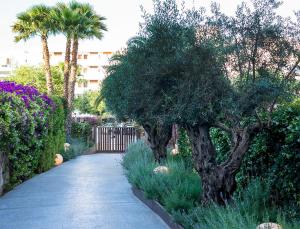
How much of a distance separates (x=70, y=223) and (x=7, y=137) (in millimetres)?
3003

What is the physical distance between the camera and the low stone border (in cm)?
685

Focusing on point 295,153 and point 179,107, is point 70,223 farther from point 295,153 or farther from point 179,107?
point 295,153


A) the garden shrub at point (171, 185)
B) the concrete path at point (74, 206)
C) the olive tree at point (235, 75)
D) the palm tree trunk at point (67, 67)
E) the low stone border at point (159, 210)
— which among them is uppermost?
the palm tree trunk at point (67, 67)

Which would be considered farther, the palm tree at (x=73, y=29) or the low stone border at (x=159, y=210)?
the palm tree at (x=73, y=29)

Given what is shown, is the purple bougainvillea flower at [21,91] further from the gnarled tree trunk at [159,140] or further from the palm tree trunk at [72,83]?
the palm tree trunk at [72,83]

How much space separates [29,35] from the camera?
2520cm

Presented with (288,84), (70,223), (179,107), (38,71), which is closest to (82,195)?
(70,223)

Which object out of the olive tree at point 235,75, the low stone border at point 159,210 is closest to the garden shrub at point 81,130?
the low stone border at point 159,210

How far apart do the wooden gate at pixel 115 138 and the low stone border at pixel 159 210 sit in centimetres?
1725

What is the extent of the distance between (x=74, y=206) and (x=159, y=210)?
5.95 feet

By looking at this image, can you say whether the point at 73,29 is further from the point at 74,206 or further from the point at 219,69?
the point at 219,69

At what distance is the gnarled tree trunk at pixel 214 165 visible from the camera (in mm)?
6414

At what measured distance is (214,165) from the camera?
6727mm

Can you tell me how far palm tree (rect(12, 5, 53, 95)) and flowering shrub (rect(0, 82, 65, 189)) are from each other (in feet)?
32.9
